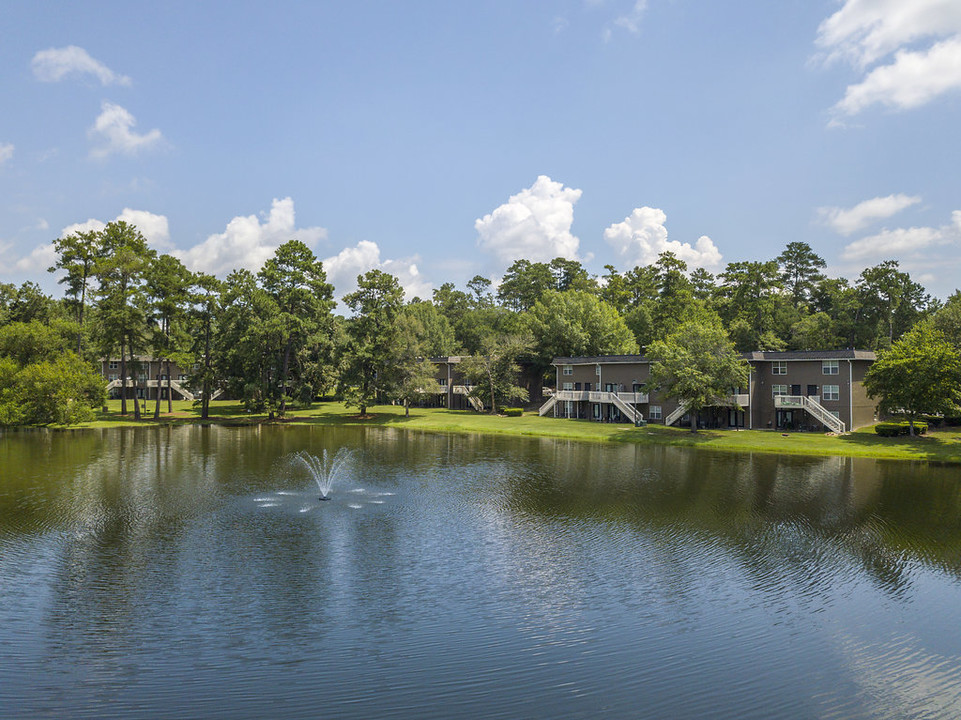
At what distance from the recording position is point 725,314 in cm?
9112

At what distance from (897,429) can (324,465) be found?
147ft

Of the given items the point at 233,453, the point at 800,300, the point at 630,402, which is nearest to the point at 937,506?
the point at 630,402

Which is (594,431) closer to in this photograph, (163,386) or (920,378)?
(920,378)

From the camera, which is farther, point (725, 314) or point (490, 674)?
point (725, 314)

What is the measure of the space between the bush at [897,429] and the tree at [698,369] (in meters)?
10.9

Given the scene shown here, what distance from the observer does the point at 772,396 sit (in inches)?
2303

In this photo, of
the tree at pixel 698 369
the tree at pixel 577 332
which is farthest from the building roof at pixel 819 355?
the tree at pixel 577 332

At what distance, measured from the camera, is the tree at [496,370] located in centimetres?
7775

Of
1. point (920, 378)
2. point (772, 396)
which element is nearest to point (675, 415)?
point (772, 396)

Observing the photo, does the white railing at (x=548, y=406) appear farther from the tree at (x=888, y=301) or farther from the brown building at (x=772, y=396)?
the tree at (x=888, y=301)

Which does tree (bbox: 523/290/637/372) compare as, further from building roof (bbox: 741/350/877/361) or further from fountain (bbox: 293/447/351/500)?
fountain (bbox: 293/447/351/500)

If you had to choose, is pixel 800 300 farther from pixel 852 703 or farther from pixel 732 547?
pixel 852 703

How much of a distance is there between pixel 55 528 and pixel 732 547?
2564 cm

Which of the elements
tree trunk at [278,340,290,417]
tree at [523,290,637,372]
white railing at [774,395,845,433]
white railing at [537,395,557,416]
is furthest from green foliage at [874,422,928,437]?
tree trunk at [278,340,290,417]
